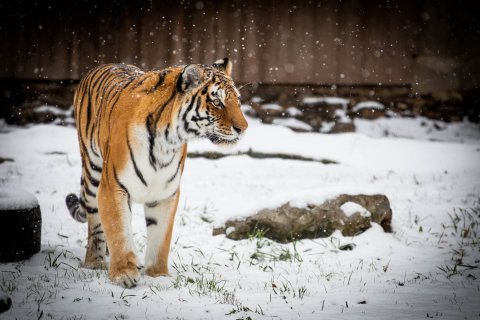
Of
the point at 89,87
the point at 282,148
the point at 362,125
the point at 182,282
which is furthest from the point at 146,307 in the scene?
the point at 362,125

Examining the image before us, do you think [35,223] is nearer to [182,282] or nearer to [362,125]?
[182,282]

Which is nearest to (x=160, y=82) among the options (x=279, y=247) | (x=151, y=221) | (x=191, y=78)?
(x=191, y=78)

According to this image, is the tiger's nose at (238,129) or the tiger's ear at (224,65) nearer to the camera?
the tiger's nose at (238,129)

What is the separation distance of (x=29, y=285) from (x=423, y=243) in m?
3.40

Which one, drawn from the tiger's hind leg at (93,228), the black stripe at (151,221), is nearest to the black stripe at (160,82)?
the black stripe at (151,221)

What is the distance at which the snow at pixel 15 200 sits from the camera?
380 cm

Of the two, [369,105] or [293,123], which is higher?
[369,105]

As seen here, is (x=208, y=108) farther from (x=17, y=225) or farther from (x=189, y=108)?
(x=17, y=225)

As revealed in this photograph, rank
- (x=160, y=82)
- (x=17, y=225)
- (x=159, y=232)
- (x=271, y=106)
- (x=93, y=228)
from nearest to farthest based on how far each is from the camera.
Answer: (x=160, y=82) → (x=159, y=232) → (x=17, y=225) → (x=93, y=228) → (x=271, y=106)

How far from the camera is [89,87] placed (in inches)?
178

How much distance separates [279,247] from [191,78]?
1.96 metres

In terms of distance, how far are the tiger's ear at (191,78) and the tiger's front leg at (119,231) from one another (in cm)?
74

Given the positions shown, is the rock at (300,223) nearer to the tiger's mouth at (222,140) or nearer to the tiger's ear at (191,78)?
the tiger's mouth at (222,140)

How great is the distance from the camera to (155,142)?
11.4 feet
